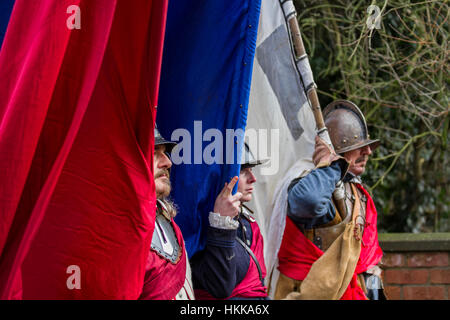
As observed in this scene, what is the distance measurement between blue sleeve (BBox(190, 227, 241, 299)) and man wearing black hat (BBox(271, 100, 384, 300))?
104 cm

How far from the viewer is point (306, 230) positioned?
12.8 ft

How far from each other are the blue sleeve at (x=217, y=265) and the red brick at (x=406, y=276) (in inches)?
96.2

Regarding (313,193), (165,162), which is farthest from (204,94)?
(313,193)

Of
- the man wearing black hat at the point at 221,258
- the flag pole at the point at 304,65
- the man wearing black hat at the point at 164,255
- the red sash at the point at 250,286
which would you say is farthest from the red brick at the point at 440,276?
the man wearing black hat at the point at 164,255

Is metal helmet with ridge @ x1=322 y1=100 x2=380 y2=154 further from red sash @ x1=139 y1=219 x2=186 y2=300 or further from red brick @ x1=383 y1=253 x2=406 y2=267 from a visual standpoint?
red sash @ x1=139 y1=219 x2=186 y2=300

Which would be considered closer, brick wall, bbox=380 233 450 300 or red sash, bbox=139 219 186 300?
red sash, bbox=139 219 186 300

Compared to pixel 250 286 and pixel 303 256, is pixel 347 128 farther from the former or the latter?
pixel 250 286

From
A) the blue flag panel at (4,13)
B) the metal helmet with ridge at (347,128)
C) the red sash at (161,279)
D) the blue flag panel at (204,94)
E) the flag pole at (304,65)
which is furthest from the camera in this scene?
the metal helmet with ridge at (347,128)

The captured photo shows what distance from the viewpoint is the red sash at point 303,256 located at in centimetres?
378

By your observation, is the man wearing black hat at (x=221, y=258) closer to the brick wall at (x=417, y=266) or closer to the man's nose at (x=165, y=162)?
the man's nose at (x=165, y=162)

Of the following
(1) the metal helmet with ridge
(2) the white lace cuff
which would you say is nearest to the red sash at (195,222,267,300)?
(2) the white lace cuff

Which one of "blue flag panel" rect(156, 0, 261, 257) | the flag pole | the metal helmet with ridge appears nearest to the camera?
"blue flag panel" rect(156, 0, 261, 257)

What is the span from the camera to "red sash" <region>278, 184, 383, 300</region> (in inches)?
149
